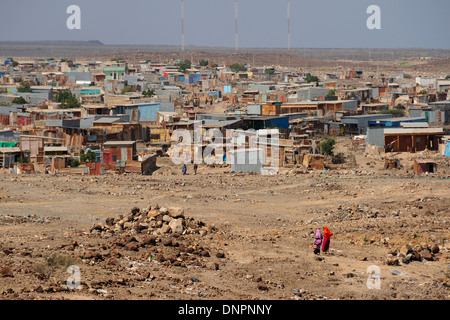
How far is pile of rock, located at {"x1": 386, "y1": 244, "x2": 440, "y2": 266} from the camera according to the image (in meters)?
11.2

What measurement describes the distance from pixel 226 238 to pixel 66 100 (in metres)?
28.8

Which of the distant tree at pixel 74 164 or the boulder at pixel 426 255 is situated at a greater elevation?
the distant tree at pixel 74 164

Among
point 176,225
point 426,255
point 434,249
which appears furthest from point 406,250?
point 176,225

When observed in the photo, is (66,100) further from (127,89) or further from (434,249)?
(434,249)

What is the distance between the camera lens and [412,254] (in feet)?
37.4

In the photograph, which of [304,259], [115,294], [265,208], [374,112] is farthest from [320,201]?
[374,112]

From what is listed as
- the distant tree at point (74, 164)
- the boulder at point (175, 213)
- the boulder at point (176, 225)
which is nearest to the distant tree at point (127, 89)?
the distant tree at point (74, 164)

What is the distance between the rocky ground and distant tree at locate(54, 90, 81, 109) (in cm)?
1771

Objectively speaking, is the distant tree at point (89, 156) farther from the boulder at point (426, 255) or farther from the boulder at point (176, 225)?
the boulder at point (426, 255)

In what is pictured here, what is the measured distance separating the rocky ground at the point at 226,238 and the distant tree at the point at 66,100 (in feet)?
58.1

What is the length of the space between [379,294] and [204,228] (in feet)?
14.7

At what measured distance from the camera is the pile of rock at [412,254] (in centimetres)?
1117

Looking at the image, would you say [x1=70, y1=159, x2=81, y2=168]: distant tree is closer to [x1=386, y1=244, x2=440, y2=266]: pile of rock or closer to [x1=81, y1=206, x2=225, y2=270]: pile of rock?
[x1=81, y1=206, x2=225, y2=270]: pile of rock

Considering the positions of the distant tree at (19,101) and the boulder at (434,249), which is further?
the distant tree at (19,101)
